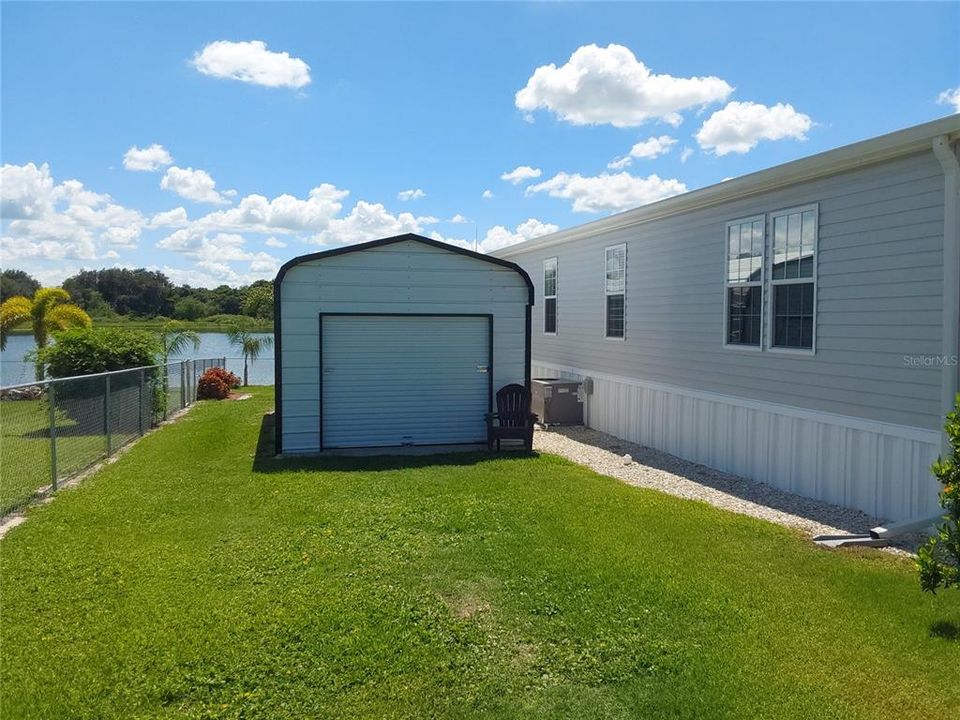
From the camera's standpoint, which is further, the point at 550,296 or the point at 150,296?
the point at 150,296

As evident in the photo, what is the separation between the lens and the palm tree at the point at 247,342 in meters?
22.8

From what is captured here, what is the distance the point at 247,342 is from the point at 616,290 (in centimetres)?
1506

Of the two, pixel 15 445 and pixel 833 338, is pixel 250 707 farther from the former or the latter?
pixel 833 338

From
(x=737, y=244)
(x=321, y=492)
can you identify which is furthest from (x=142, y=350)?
(x=737, y=244)

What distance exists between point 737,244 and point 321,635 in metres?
6.86

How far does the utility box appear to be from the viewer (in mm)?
12508

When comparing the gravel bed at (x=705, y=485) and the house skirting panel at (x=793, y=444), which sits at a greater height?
the house skirting panel at (x=793, y=444)

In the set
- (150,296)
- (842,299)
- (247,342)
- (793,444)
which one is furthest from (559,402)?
(150,296)

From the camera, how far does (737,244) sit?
28.0ft

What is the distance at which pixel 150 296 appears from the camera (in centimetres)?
3906

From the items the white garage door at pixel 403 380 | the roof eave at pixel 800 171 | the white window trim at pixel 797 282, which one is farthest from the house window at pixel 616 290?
the white window trim at pixel 797 282

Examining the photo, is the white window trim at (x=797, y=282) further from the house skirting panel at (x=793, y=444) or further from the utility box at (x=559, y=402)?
the utility box at (x=559, y=402)

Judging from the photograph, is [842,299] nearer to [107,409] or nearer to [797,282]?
[797,282]

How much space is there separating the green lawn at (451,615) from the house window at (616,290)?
538cm
